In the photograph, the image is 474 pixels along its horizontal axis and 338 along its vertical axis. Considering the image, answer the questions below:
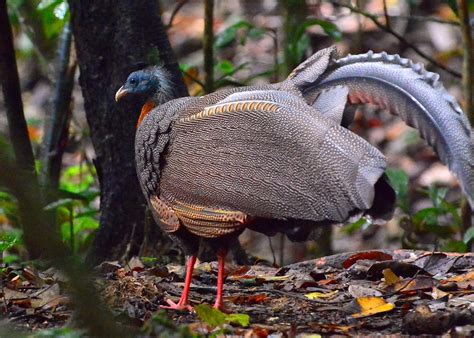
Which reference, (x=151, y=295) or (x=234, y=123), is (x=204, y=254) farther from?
(x=234, y=123)

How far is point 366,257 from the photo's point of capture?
16.1ft

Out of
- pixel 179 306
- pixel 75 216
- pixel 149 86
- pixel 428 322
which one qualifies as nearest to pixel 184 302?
pixel 179 306

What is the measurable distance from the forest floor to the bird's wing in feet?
1.55

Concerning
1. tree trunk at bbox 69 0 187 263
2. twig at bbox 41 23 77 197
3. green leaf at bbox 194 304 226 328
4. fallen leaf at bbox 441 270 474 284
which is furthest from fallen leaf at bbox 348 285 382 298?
twig at bbox 41 23 77 197

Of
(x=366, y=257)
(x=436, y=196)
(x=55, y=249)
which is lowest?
(x=436, y=196)

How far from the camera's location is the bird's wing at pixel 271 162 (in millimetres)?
3533

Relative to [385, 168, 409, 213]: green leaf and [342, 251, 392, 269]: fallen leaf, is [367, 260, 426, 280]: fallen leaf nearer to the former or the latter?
[342, 251, 392, 269]: fallen leaf

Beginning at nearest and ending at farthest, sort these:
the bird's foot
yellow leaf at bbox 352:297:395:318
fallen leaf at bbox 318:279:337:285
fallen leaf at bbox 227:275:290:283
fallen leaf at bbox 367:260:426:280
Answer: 1. yellow leaf at bbox 352:297:395:318
2. the bird's foot
3. fallen leaf at bbox 367:260:426:280
4. fallen leaf at bbox 318:279:337:285
5. fallen leaf at bbox 227:275:290:283

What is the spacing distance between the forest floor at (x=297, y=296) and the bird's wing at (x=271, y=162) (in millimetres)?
472

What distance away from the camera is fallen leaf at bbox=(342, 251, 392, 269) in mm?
4852

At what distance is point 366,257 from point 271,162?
1412mm

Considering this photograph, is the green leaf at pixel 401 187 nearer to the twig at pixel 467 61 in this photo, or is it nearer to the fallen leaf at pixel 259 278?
the twig at pixel 467 61

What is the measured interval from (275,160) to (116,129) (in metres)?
2.07

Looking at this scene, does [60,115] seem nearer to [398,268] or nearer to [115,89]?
[115,89]
